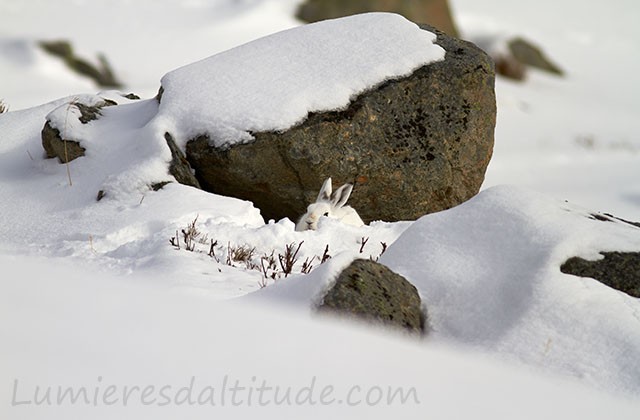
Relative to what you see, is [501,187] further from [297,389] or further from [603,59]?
[603,59]

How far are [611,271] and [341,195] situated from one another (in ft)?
10.5

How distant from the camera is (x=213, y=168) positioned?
7.41 meters

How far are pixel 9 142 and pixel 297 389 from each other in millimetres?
6739

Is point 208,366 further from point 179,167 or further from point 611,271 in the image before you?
point 179,167

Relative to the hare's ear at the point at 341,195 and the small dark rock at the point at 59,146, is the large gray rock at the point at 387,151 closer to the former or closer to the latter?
the hare's ear at the point at 341,195

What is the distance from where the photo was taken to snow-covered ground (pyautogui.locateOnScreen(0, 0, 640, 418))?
205 cm

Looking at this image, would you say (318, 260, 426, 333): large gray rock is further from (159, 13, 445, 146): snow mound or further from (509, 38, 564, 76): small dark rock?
(509, 38, 564, 76): small dark rock

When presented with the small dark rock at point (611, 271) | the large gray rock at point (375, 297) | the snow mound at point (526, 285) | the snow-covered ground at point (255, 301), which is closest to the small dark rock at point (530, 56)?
the snow-covered ground at point (255, 301)

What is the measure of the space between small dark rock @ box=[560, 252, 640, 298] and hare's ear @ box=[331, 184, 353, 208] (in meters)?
3.06

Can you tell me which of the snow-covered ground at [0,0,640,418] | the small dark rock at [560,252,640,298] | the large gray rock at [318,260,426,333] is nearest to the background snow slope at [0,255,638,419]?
the snow-covered ground at [0,0,640,418]

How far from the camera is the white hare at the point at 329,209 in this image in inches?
279

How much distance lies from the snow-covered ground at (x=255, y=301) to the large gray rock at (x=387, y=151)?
250 millimetres

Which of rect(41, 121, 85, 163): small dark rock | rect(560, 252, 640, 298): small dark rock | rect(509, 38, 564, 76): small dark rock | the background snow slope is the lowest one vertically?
rect(509, 38, 564, 76): small dark rock

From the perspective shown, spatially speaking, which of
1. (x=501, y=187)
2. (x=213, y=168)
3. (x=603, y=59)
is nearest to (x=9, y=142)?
(x=213, y=168)
